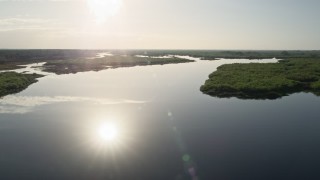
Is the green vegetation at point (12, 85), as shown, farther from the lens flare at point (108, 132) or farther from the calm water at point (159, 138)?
the lens flare at point (108, 132)

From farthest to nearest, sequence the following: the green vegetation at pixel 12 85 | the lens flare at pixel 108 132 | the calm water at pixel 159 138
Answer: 1. the green vegetation at pixel 12 85
2. the lens flare at pixel 108 132
3. the calm water at pixel 159 138

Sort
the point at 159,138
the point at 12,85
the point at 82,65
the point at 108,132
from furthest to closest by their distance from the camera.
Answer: the point at 82,65 < the point at 12,85 < the point at 108,132 < the point at 159,138

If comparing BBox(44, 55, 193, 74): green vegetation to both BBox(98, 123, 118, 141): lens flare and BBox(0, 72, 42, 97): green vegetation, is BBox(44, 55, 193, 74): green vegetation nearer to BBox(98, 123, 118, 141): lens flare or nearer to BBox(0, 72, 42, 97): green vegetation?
BBox(0, 72, 42, 97): green vegetation

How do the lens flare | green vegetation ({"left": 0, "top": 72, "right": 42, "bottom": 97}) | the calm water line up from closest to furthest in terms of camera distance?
1. the calm water
2. the lens flare
3. green vegetation ({"left": 0, "top": 72, "right": 42, "bottom": 97})

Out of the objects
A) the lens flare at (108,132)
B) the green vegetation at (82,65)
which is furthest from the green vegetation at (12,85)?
the green vegetation at (82,65)

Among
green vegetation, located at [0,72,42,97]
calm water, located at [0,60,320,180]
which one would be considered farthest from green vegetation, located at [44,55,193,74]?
calm water, located at [0,60,320,180]

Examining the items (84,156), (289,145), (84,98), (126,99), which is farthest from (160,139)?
(84,98)

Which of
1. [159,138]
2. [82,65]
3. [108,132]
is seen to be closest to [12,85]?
[108,132]

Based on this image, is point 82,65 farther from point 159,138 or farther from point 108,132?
point 159,138
